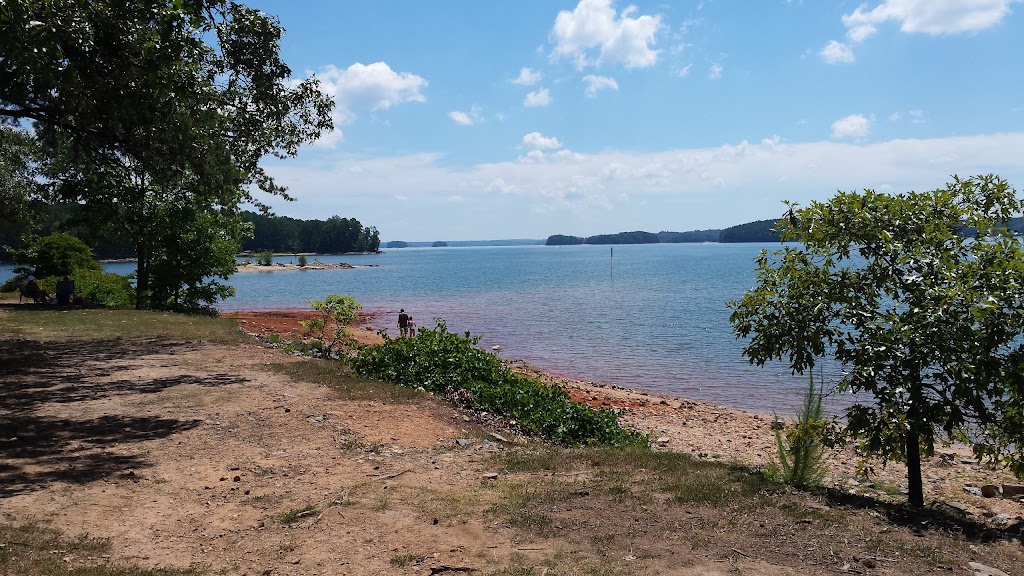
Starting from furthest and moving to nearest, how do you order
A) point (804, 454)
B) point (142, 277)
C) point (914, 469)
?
point (142, 277) < point (804, 454) < point (914, 469)

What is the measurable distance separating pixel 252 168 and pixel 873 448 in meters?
16.2

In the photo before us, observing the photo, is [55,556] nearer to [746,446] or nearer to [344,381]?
[344,381]

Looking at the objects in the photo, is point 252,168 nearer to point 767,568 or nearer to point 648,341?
point 767,568

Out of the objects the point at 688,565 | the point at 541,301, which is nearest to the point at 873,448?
the point at 688,565

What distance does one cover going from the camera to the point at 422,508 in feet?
19.6

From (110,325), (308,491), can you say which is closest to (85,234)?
(110,325)

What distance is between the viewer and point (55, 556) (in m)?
4.66

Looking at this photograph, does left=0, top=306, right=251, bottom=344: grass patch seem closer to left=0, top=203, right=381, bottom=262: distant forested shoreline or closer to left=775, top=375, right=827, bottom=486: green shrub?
left=0, top=203, right=381, bottom=262: distant forested shoreline

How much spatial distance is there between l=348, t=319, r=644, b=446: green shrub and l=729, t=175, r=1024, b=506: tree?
3939 millimetres

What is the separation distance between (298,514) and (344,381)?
6.06 m

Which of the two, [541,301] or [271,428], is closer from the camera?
[271,428]

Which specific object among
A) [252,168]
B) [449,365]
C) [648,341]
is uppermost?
[252,168]

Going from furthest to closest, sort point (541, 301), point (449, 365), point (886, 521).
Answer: point (541, 301)
point (449, 365)
point (886, 521)

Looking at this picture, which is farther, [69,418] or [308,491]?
[69,418]
